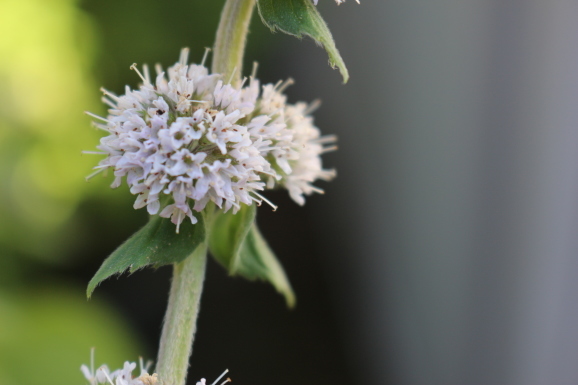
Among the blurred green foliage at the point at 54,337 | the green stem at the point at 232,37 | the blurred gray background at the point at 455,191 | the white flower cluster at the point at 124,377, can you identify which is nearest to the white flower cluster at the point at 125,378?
the white flower cluster at the point at 124,377

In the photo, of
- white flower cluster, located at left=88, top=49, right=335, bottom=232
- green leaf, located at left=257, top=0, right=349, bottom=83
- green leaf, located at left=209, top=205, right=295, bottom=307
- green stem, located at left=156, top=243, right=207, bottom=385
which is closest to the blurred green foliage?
green leaf, located at left=209, top=205, right=295, bottom=307

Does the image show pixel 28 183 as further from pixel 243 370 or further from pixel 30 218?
pixel 243 370

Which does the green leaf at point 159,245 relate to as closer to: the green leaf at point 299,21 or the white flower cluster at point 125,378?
the white flower cluster at point 125,378

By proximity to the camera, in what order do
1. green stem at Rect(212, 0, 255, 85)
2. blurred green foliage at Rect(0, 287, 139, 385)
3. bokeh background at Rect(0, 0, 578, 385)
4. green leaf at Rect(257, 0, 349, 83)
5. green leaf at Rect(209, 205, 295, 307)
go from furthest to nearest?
bokeh background at Rect(0, 0, 578, 385), blurred green foliage at Rect(0, 287, 139, 385), green leaf at Rect(209, 205, 295, 307), green stem at Rect(212, 0, 255, 85), green leaf at Rect(257, 0, 349, 83)

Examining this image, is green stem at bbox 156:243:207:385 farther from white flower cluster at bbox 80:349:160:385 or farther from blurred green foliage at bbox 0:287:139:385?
blurred green foliage at bbox 0:287:139:385

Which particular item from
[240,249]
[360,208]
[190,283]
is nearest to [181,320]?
[190,283]

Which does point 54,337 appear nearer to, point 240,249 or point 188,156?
point 240,249
